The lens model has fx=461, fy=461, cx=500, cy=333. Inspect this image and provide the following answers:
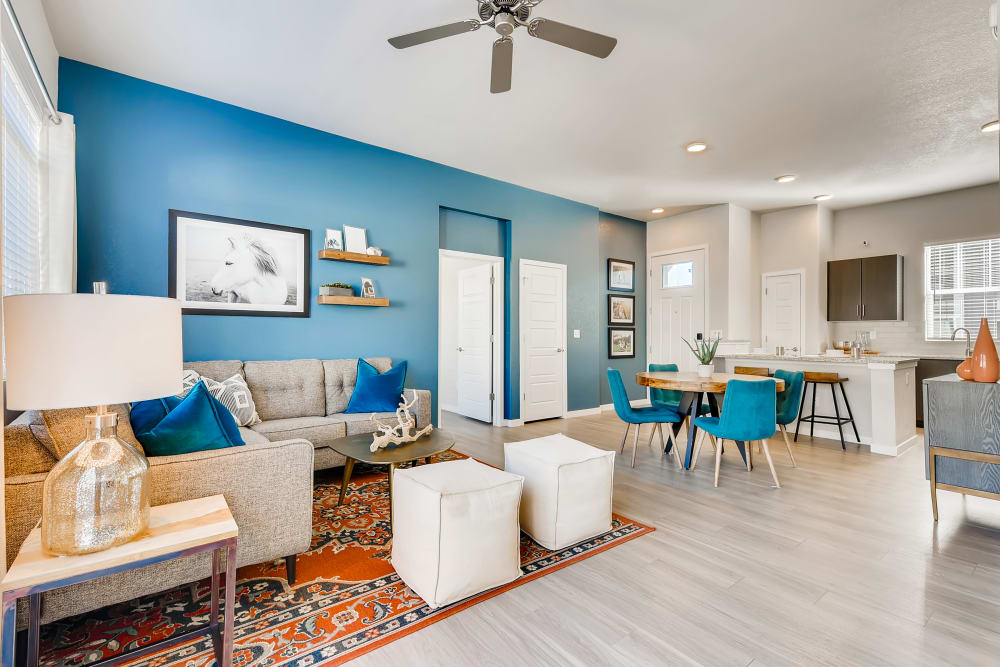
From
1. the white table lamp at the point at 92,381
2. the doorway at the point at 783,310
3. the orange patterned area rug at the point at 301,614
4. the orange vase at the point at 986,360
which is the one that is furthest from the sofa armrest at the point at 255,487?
the doorway at the point at 783,310

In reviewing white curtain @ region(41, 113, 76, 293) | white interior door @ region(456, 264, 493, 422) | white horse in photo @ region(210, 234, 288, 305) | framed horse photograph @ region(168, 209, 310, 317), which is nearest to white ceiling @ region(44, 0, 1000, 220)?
white curtain @ region(41, 113, 76, 293)

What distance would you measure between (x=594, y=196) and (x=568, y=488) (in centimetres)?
456

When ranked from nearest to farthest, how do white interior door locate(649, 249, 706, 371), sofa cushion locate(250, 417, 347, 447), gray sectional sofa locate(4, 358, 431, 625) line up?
gray sectional sofa locate(4, 358, 431, 625), sofa cushion locate(250, 417, 347, 447), white interior door locate(649, 249, 706, 371)

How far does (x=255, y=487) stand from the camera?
1900mm

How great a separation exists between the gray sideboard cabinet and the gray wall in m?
4.05

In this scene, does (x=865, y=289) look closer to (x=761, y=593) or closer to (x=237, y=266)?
(x=761, y=593)

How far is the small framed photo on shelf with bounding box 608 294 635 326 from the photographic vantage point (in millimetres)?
6918

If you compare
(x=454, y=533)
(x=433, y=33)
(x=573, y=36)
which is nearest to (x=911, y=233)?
(x=573, y=36)

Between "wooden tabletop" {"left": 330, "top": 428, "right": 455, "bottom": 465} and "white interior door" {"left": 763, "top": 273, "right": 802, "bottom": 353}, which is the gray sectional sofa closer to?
"wooden tabletop" {"left": 330, "top": 428, "right": 455, "bottom": 465}

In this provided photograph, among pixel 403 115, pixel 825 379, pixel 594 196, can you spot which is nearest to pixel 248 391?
pixel 403 115

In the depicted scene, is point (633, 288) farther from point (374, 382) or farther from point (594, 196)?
point (374, 382)

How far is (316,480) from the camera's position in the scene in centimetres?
357

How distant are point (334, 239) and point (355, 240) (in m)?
0.19

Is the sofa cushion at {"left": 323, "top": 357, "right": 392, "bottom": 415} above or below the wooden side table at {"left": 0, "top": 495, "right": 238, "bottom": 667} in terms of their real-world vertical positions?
above
